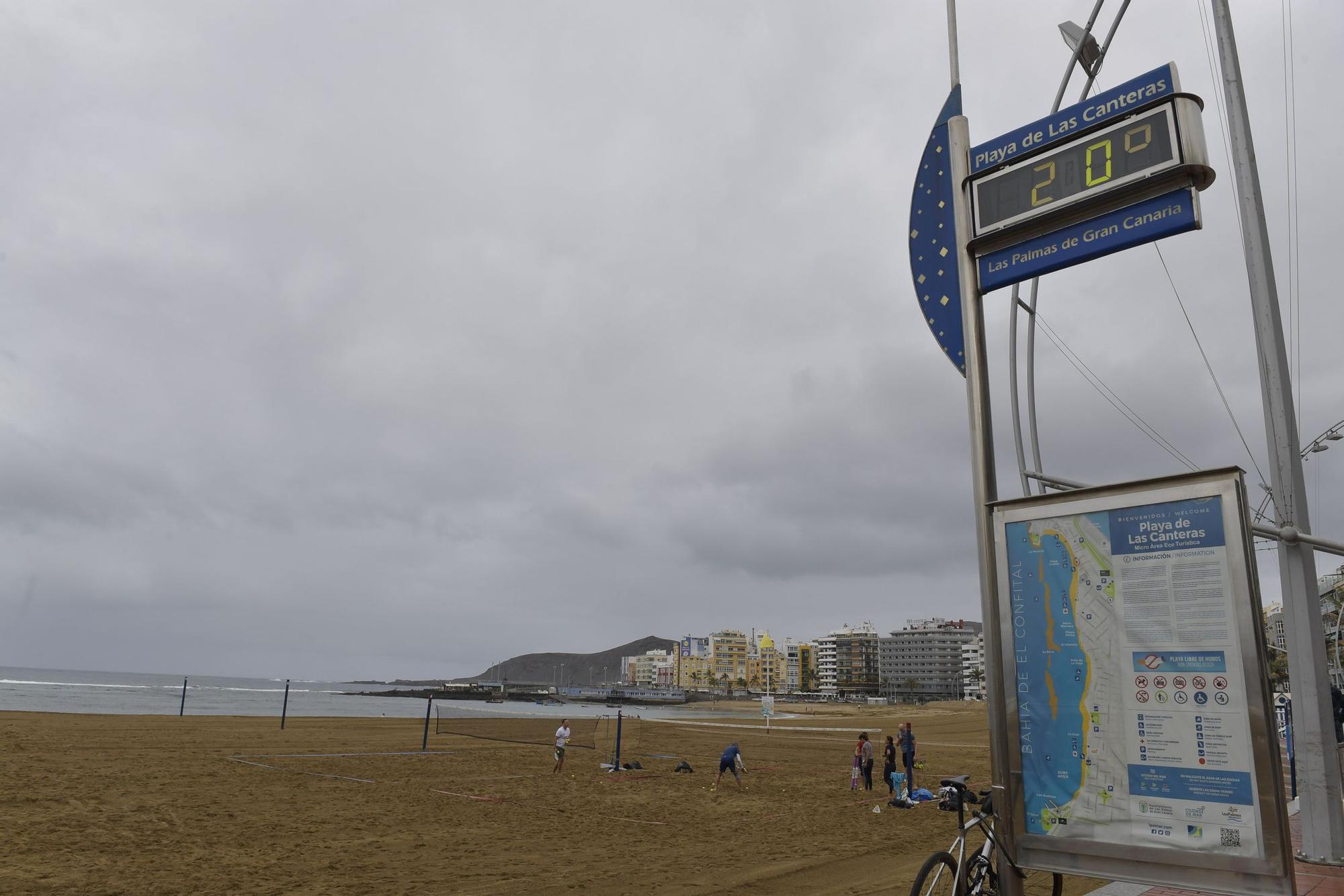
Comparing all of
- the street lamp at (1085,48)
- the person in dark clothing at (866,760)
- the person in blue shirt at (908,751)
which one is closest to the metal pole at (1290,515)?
the street lamp at (1085,48)

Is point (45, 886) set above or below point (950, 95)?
below

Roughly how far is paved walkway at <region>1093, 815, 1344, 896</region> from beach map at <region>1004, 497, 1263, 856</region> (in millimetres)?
2712

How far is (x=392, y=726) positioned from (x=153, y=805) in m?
31.7

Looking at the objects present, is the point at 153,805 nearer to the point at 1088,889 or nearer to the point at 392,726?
the point at 1088,889

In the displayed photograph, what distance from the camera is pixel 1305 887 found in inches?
330

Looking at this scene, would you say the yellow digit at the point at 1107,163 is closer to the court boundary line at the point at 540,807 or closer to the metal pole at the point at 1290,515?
the metal pole at the point at 1290,515

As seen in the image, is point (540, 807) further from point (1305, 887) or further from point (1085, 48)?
point (1085, 48)

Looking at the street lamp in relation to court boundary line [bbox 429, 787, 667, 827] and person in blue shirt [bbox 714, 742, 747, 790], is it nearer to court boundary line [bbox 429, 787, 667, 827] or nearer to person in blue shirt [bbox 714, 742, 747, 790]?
court boundary line [bbox 429, 787, 667, 827]

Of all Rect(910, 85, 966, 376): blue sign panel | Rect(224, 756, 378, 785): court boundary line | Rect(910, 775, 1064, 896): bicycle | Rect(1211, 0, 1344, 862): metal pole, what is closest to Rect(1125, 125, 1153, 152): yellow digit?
Rect(910, 85, 966, 376): blue sign panel

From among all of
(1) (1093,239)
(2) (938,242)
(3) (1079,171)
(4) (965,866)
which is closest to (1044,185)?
(3) (1079,171)

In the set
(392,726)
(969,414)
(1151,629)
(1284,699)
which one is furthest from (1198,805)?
(392,726)

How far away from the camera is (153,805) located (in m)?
14.6

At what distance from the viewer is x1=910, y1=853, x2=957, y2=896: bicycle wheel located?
536 cm

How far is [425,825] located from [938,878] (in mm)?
10335
